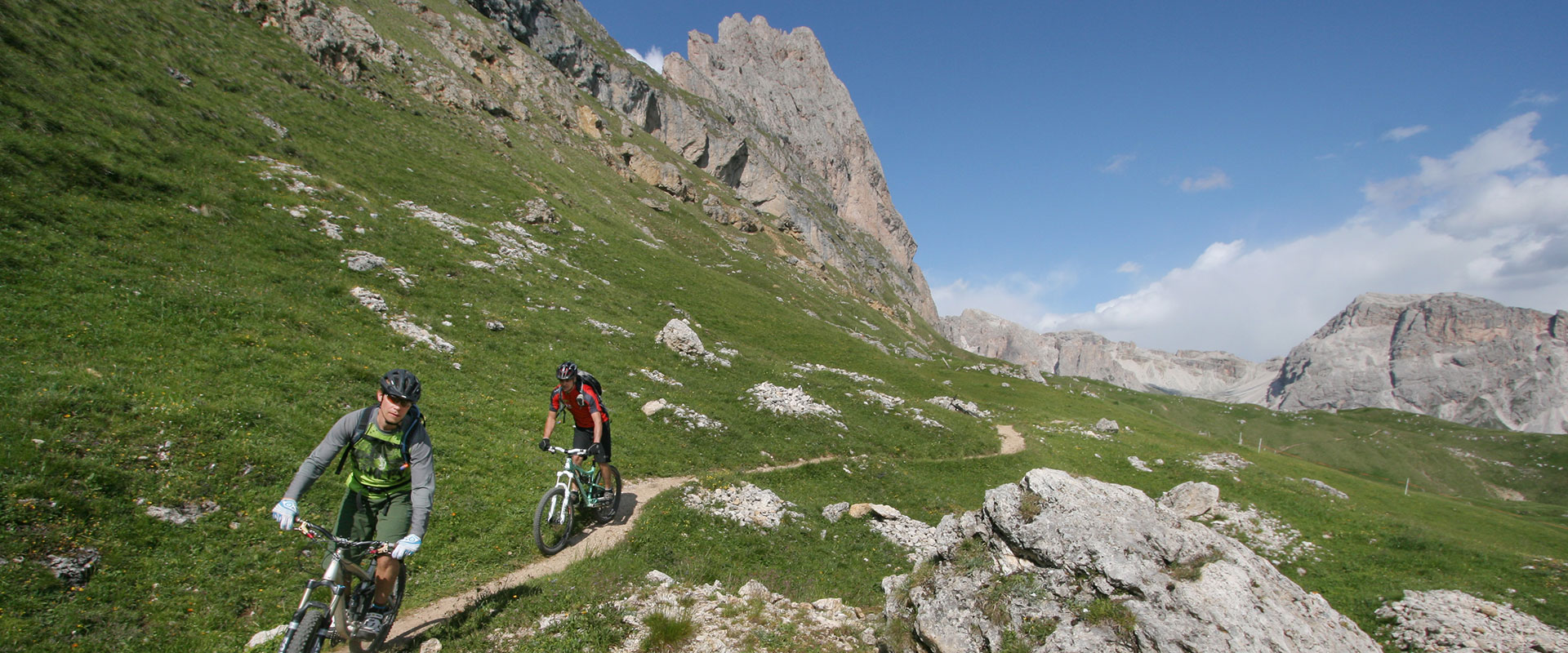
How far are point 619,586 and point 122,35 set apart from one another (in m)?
42.3

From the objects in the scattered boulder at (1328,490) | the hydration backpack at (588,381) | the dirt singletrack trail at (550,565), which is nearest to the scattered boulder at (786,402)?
the dirt singletrack trail at (550,565)

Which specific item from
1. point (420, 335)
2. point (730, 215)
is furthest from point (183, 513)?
point (730, 215)

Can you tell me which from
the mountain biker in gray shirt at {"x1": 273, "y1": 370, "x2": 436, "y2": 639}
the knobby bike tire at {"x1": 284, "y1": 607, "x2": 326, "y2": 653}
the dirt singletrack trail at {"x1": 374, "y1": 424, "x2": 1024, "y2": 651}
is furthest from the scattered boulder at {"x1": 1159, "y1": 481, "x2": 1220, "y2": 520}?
the knobby bike tire at {"x1": 284, "y1": 607, "x2": 326, "y2": 653}

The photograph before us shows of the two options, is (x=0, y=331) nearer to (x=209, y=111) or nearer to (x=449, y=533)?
(x=449, y=533)

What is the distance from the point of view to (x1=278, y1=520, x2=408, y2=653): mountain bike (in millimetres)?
6199

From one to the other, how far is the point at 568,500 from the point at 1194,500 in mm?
27868

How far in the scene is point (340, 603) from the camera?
6.71 meters

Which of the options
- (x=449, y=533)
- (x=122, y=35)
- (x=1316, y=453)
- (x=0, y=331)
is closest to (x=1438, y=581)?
(x=449, y=533)

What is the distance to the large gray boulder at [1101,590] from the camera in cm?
765

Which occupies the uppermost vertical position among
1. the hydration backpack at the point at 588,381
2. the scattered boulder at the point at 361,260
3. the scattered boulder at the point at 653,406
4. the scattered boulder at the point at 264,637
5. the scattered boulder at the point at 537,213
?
the scattered boulder at the point at 537,213

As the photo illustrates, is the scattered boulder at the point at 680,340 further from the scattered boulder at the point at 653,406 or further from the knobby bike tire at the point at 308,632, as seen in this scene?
the knobby bike tire at the point at 308,632

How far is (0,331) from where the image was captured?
39.5ft

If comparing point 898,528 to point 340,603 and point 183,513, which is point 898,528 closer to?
point 340,603

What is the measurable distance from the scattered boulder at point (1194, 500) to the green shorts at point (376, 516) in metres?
29.3
